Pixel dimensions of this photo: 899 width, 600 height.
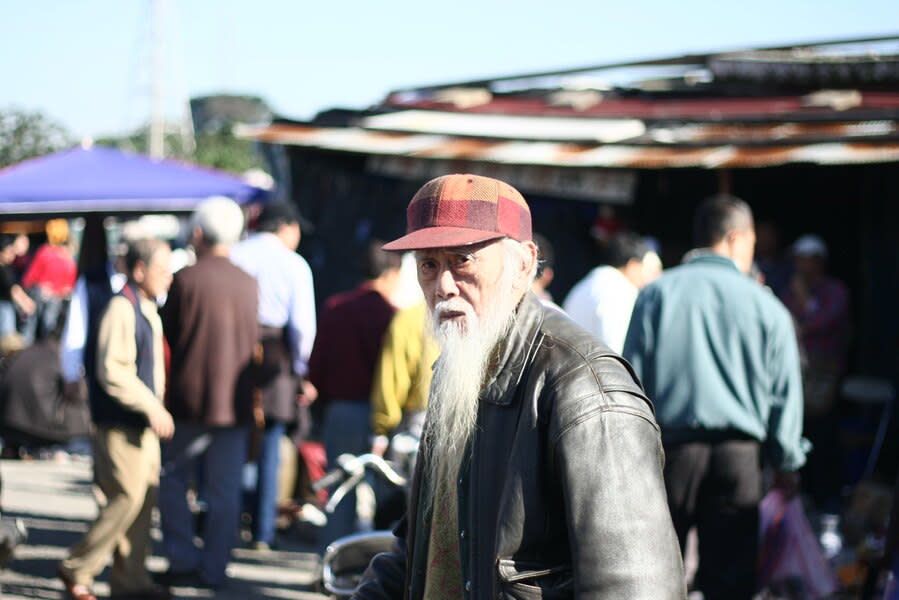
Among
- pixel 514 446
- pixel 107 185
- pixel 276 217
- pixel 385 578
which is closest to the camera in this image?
pixel 514 446

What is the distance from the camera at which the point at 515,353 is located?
2264 millimetres

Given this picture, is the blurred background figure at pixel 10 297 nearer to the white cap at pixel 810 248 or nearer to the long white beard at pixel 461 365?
the white cap at pixel 810 248

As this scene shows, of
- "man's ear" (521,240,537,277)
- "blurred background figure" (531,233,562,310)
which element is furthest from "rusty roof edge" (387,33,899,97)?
"man's ear" (521,240,537,277)

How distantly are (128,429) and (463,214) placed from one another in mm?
4018

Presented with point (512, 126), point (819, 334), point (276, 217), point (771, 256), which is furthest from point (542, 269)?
point (512, 126)

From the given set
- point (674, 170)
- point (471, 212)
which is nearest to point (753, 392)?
point (471, 212)

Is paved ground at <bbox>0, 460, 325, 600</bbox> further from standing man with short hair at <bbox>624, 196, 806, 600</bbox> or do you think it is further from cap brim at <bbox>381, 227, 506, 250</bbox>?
cap brim at <bbox>381, 227, 506, 250</bbox>

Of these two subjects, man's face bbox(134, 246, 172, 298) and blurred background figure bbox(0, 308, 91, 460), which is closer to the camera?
man's face bbox(134, 246, 172, 298)

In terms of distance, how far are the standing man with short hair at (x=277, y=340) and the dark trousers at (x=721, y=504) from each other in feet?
9.86

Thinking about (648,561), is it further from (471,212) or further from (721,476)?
(721,476)

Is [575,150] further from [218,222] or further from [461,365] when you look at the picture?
[461,365]

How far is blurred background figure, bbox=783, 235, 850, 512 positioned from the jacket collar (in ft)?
19.5

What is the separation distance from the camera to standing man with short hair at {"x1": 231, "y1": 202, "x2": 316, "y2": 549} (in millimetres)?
7012

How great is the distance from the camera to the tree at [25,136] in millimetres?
12930
